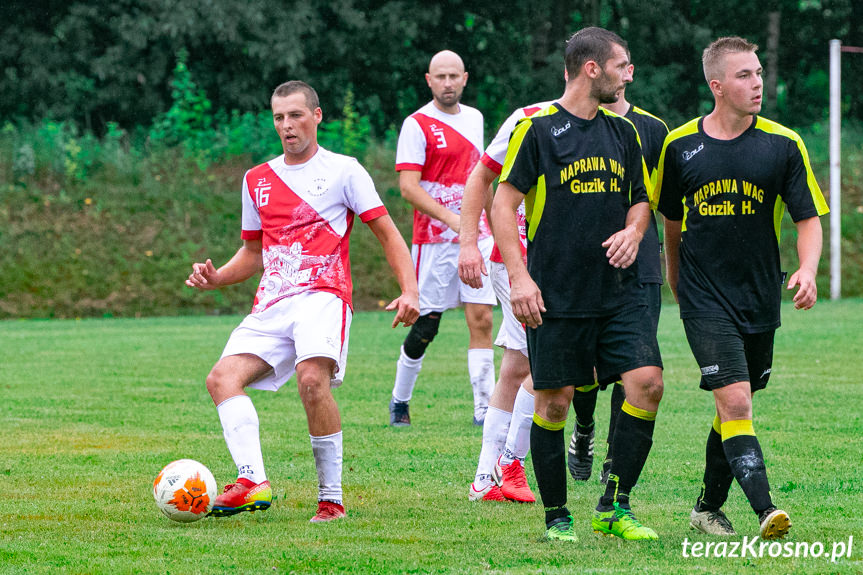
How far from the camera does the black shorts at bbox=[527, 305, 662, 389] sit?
198 inches

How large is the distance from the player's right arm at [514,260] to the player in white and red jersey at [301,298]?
0.91 metres

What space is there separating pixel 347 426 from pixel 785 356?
6384mm

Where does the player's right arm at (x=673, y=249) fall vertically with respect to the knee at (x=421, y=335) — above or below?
above

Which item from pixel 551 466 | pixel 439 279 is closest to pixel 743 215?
pixel 551 466

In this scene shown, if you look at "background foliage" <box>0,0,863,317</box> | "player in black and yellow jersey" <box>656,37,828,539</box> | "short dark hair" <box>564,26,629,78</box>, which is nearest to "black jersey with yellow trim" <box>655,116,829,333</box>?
"player in black and yellow jersey" <box>656,37,828,539</box>

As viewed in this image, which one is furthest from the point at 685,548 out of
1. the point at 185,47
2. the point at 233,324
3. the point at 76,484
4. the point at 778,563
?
the point at 185,47

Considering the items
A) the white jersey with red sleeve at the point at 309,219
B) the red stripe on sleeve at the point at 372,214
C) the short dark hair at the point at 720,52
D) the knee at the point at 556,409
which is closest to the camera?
the knee at the point at 556,409

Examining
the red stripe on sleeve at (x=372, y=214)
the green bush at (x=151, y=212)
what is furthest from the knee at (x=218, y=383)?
the green bush at (x=151, y=212)

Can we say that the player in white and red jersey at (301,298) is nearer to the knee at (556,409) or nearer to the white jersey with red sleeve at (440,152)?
the knee at (556,409)

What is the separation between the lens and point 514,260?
4.97 metres

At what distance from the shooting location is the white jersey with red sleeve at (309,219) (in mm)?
5996

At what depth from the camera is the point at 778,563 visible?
4.66 meters

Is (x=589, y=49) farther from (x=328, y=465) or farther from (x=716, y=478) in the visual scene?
(x=328, y=465)

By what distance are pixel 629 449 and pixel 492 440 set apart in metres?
A: 1.41
